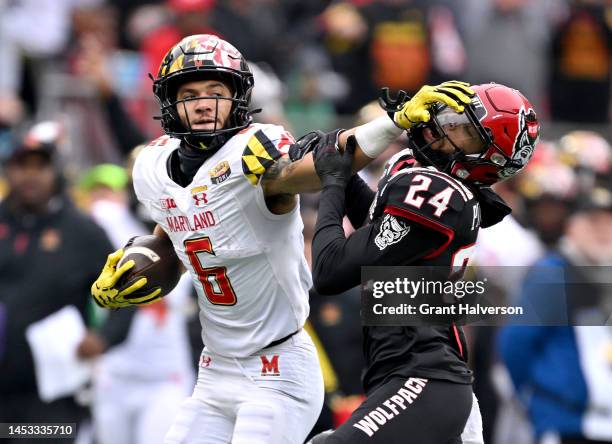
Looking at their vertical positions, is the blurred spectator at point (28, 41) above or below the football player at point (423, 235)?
below

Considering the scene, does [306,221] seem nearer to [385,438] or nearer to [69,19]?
[385,438]

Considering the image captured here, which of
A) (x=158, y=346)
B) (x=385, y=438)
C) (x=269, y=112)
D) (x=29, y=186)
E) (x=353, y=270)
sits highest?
(x=353, y=270)

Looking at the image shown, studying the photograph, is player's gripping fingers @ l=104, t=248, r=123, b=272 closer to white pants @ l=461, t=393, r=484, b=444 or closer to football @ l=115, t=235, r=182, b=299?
football @ l=115, t=235, r=182, b=299

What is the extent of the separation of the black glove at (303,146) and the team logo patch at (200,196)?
1.36 ft

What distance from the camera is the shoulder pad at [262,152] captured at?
18.7 feet

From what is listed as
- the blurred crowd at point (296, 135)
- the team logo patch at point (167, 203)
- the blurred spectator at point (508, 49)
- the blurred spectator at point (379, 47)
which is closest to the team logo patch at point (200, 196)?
the team logo patch at point (167, 203)

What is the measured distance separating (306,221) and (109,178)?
2.33m

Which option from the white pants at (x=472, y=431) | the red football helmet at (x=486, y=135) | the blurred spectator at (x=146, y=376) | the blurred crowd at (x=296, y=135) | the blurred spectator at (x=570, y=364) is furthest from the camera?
the blurred spectator at (x=146, y=376)

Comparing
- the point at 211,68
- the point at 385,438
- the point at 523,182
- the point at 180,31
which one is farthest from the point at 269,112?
the point at 385,438

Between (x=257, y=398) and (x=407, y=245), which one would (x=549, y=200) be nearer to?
(x=257, y=398)

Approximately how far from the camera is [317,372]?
6.05m

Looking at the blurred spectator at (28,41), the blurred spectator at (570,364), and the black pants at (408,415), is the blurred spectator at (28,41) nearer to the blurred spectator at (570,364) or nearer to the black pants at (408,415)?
the blurred spectator at (570,364)

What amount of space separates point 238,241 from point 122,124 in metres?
5.19

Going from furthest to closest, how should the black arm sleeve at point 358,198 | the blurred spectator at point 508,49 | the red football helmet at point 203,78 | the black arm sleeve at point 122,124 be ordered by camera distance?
the blurred spectator at point 508,49, the black arm sleeve at point 122,124, the black arm sleeve at point 358,198, the red football helmet at point 203,78
